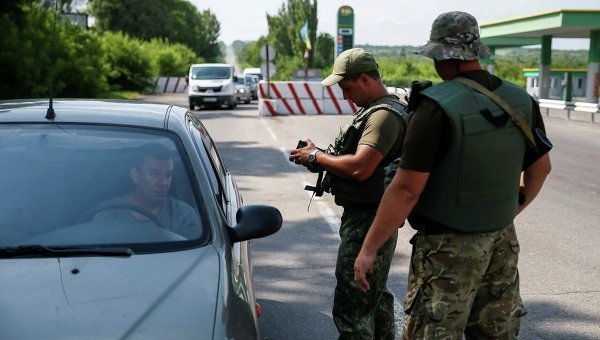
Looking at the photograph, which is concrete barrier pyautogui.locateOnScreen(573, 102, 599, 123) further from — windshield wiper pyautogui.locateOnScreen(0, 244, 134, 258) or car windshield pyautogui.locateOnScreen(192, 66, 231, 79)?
windshield wiper pyautogui.locateOnScreen(0, 244, 134, 258)

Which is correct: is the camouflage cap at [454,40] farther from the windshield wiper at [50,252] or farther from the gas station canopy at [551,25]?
the gas station canopy at [551,25]

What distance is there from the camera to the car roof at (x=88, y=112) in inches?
147

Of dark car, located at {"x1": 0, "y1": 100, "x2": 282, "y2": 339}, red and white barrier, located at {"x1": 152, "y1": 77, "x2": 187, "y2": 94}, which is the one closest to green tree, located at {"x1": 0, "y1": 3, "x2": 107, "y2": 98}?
dark car, located at {"x1": 0, "y1": 100, "x2": 282, "y2": 339}

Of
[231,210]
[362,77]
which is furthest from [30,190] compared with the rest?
[362,77]

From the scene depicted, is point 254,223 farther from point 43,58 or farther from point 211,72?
point 211,72

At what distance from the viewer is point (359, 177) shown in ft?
11.4

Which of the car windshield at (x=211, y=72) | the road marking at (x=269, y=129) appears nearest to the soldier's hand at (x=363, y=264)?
the road marking at (x=269, y=129)

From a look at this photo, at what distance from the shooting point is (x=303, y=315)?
5.00 m

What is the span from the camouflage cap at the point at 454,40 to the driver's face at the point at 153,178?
1.40 meters

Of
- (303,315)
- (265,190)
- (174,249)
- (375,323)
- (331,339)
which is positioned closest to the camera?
(174,249)

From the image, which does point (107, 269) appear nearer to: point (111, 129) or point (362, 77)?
point (111, 129)

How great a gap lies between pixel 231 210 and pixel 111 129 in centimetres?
74

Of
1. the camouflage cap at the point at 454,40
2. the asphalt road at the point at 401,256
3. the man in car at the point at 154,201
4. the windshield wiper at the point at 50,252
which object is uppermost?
the camouflage cap at the point at 454,40

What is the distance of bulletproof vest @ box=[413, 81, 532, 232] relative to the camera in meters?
2.68
